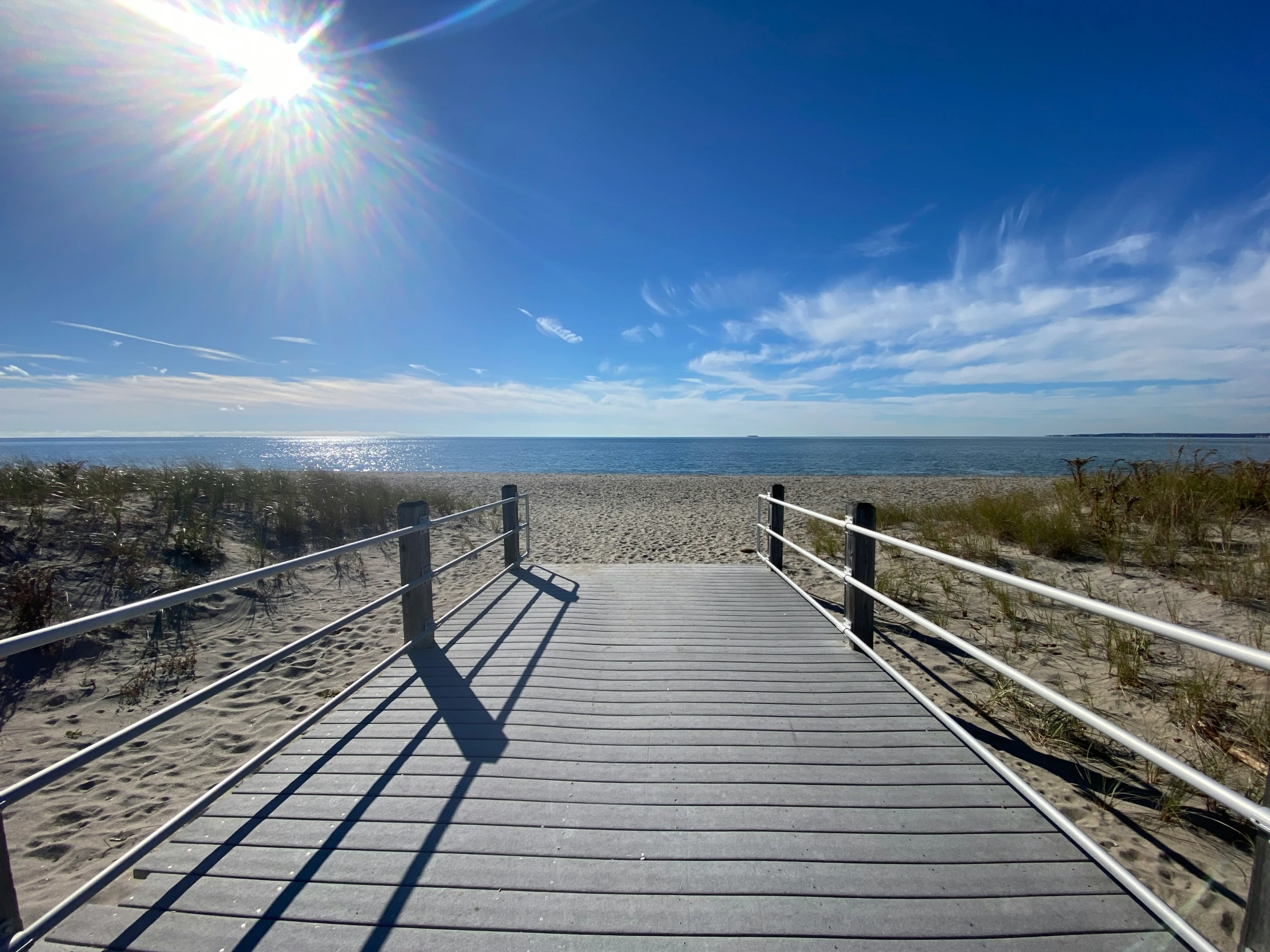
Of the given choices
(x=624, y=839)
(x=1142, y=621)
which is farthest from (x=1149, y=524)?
(x=624, y=839)

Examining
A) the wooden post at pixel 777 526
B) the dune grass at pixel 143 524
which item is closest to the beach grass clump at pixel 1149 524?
the wooden post at pixel 777 526

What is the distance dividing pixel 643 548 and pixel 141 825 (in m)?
7.40

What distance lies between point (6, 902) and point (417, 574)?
8.16ft

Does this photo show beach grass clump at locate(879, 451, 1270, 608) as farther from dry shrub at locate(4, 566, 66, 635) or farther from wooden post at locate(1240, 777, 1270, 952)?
dry shrub at locate(4, 566, 66, 635)

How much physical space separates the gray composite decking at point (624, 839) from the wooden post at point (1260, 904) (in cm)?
28

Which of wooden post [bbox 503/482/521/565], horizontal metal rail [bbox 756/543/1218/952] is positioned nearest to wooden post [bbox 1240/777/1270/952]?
horizontal metal rail [bbox 756/543/1218/952]

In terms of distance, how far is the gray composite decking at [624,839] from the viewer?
1.71 metres

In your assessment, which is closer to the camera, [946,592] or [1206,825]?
[1206,825]

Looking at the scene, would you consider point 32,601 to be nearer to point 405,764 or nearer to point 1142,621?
point 405,764

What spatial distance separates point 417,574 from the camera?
395 centimetres

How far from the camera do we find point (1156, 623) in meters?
1.66

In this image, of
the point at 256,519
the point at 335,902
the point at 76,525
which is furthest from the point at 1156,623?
the point at 256,519

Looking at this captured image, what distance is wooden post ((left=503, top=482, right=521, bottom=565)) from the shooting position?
643 centimetres

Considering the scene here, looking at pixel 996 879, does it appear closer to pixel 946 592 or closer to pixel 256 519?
pixel 946 592
